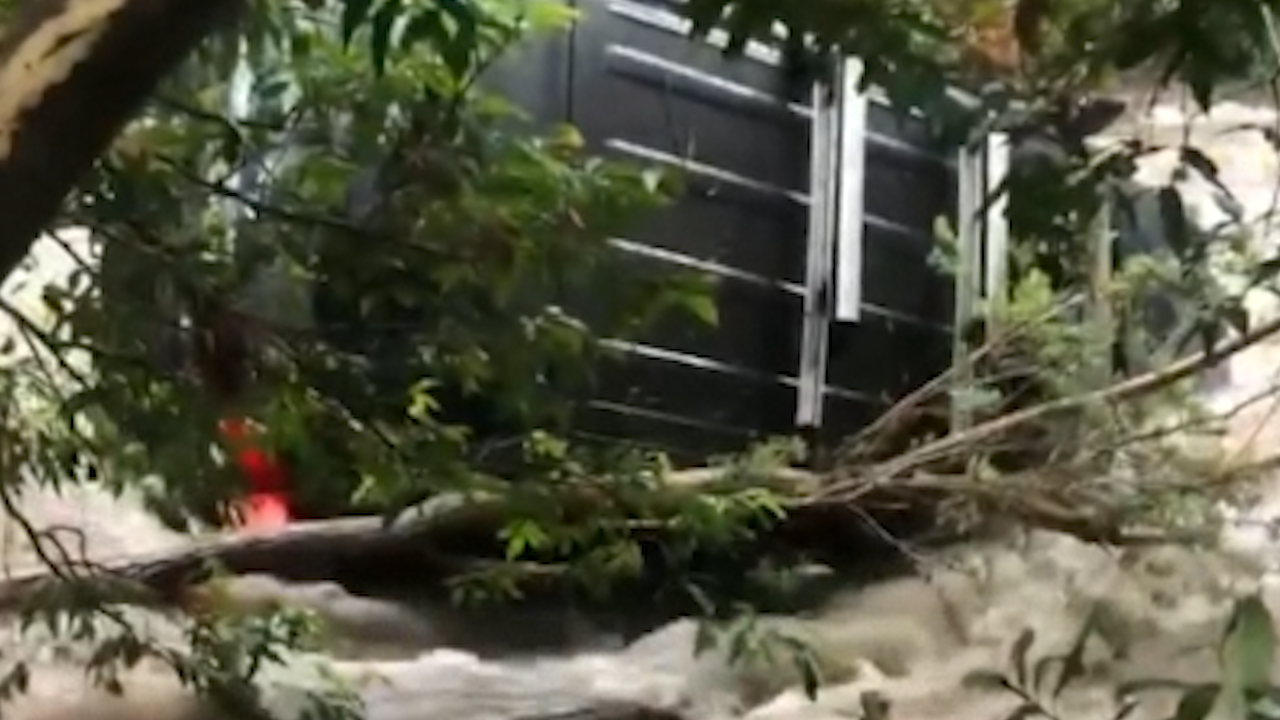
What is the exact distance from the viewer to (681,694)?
1996 mm

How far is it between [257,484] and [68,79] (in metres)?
0.92

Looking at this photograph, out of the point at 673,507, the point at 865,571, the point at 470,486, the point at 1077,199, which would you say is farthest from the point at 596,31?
the point at 1077,199

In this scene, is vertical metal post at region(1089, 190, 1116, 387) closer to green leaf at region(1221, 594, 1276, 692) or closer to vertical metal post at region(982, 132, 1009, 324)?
vertical metal post at region(982, 132, 1009, 324)

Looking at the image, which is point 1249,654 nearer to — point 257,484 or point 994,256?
point 257,484

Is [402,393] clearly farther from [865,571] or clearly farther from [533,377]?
[865,571]

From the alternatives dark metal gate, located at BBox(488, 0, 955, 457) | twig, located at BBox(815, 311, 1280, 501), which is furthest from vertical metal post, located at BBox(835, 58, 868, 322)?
twig, located at BBox(815, 311, 1280, 501)

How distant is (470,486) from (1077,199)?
18.7 inches

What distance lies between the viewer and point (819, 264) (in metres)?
2.37

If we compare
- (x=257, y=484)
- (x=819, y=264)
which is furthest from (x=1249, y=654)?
(x=819, y=264)

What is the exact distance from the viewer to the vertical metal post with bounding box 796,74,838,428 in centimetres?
237

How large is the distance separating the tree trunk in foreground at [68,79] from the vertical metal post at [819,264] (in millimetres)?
1700

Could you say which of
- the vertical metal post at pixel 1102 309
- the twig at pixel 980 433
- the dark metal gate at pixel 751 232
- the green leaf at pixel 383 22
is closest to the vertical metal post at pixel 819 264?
the dark metal gate at pixel 751 232

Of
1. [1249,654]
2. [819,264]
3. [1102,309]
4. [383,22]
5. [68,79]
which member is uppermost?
[819,264]

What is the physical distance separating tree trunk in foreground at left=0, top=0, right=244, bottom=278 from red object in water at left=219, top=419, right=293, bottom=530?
24.8 inches
